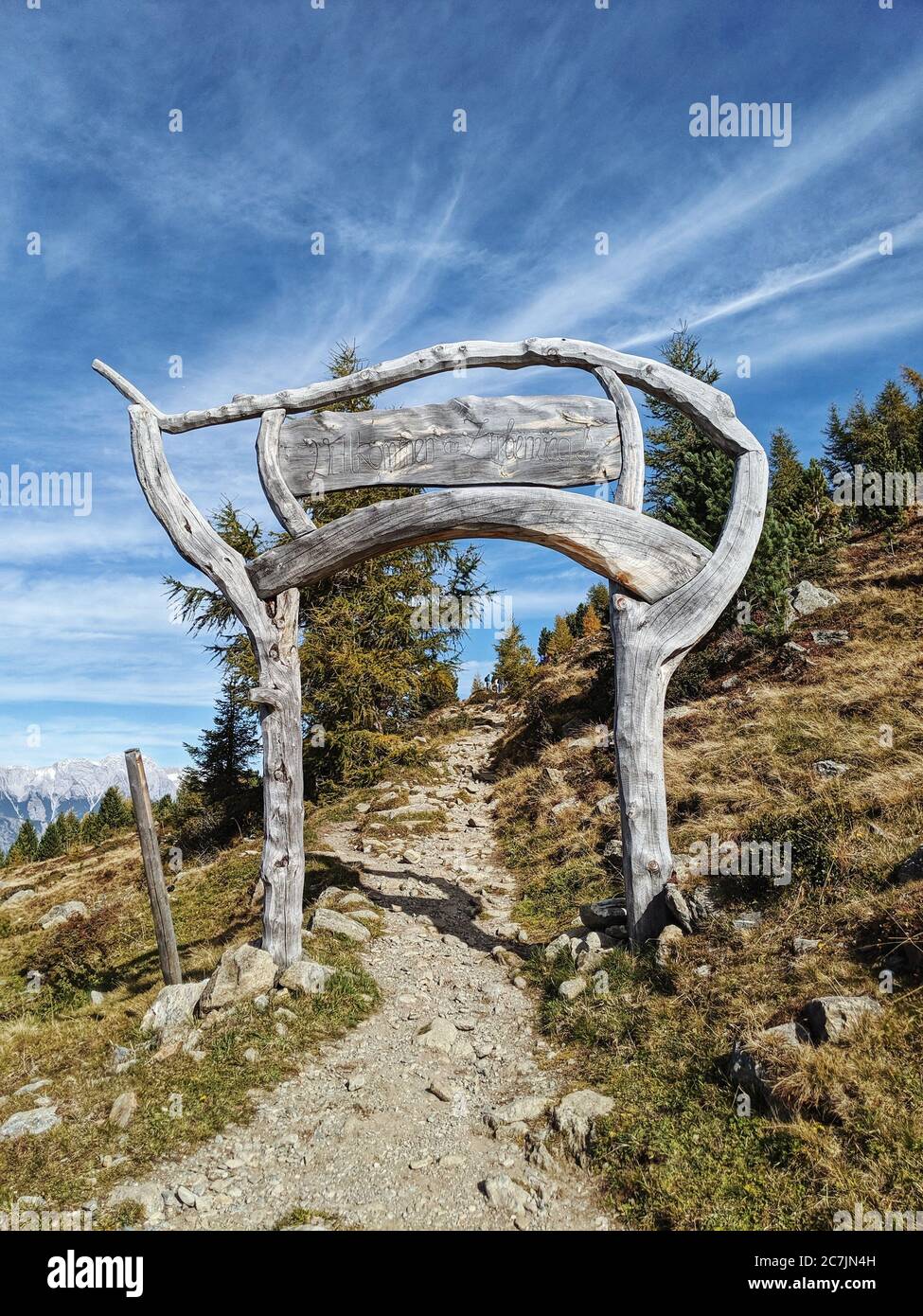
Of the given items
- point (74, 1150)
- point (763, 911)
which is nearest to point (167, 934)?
point (74, 1150)

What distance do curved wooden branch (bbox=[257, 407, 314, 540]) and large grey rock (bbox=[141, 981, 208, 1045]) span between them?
4.72 metres

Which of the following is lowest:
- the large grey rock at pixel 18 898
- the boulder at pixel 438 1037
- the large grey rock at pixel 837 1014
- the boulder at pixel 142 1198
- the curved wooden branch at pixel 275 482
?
the large grey rock at pixel 18 898

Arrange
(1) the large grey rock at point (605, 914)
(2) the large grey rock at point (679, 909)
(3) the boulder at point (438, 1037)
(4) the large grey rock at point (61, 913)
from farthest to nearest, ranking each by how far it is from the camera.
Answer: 1. (4) the large grey rock at point (61, 913)
2. (1) the large grey rock at point (605, 914)
3. (2) the large grey rock at point (679, 909)
4. (3) the boulder at point (438, 1037)

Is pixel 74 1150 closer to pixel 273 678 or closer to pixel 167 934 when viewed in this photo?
pixel 167 934

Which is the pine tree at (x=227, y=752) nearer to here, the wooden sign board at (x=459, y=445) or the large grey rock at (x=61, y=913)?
the large grey rock at (x=61, y=913)

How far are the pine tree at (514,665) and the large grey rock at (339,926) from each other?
806 inches

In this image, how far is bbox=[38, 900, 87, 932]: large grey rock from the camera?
1372 cm

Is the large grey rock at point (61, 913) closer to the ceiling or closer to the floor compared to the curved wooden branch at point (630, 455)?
closer to the floor

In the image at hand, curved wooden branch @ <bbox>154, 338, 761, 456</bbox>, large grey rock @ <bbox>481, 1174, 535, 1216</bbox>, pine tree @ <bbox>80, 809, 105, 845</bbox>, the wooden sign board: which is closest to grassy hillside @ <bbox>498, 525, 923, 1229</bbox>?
large grey rock @ <bbox>481, 1174, 535, 1216</bbox>

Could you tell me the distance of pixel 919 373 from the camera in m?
44.9

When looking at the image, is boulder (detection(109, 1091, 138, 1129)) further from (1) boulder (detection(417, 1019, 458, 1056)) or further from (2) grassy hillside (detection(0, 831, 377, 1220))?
(1) boulder (detection(417, 1019, 458, 1056))

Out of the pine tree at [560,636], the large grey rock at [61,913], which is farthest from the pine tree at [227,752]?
the pine tree at [560,636]

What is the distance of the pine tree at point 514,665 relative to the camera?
31227mm
